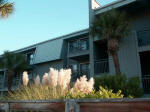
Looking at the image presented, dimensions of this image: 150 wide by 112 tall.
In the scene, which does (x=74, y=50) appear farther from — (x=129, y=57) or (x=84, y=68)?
(x=129, y=57)

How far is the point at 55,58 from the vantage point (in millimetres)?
18359

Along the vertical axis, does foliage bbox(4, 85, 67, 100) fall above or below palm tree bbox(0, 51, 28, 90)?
below

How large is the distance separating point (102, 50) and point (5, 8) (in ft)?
29.7

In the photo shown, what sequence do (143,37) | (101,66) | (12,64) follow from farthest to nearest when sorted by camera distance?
1. (12,64)
2. (101,66)
3. (143,37)

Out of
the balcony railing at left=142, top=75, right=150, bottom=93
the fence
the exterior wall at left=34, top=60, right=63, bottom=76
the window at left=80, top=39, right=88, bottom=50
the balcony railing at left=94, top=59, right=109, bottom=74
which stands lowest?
the fence

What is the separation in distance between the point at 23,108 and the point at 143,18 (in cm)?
1254

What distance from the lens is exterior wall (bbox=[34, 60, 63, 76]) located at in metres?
18.7

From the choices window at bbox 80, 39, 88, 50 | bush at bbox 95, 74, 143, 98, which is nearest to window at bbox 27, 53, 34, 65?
window at bbox 80, 39, 88, 50

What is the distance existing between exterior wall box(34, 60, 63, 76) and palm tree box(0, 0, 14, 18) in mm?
9622

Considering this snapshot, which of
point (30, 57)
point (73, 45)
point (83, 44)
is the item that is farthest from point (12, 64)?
point (83, 44)

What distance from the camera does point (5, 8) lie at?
9.58m

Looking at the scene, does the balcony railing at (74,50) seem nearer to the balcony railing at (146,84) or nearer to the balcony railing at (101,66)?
the balcony railing at (101,66)

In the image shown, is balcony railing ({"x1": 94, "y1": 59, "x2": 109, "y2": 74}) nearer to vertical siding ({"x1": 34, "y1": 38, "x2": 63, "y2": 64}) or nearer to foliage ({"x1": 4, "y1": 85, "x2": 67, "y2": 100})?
vertical siding ({"x1": 34, "y1": 38, "x2": 63, "y2": 64})

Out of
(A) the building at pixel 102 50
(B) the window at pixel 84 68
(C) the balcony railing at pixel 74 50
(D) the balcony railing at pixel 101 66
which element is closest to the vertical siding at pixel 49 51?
(A) the building at pixel 102 50
